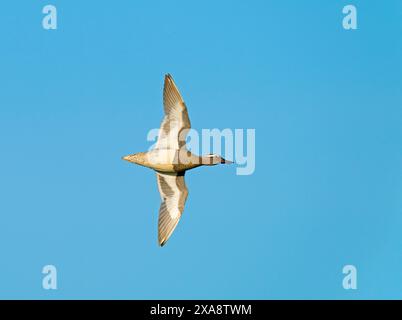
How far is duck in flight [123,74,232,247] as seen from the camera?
49000mm

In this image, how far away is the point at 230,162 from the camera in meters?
49.8

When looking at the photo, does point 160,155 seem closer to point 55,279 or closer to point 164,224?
point 164,224

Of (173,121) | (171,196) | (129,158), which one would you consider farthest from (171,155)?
(171,196)

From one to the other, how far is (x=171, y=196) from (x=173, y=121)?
2948 millimetres

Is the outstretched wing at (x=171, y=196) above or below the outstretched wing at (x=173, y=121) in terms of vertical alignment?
below

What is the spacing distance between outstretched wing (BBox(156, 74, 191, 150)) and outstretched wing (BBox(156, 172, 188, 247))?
153 centimetres

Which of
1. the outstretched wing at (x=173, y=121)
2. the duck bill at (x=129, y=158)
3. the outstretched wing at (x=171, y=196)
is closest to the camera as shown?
the outstretched wing at (x=173, y=121)

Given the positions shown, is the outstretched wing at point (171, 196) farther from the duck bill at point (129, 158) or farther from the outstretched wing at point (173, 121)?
the outstretched wing at point (173, 121)

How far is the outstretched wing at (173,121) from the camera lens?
48906mm

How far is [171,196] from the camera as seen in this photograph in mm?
50531

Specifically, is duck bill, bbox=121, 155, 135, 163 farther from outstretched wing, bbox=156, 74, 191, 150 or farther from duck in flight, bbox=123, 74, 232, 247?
outstretched wing, bbox=156, 74, 191, 150

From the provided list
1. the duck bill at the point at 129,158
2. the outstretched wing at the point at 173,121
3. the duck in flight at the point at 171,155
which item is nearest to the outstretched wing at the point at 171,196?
the duck in flight at the point at 171,155
